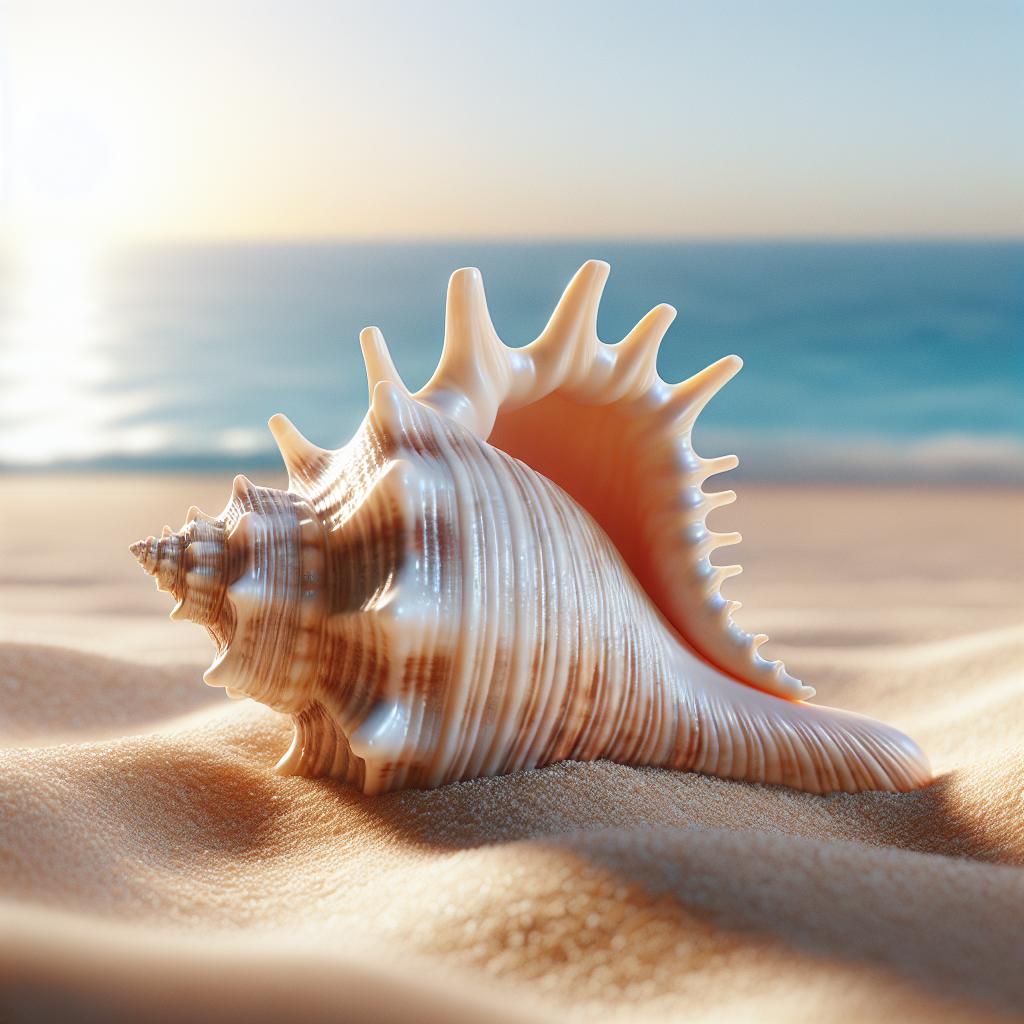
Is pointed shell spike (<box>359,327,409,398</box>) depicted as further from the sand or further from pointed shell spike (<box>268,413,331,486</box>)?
the sand

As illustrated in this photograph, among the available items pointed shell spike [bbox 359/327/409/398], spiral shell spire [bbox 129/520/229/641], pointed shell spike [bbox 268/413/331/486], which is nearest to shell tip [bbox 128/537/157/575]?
spiral shell spire [bbox 129/520/229/641]

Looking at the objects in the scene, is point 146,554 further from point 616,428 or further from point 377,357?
point 616,428

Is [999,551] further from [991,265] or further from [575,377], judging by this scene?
[991,265]

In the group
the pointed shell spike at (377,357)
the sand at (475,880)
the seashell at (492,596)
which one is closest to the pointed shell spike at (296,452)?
the seashell at (492,596)

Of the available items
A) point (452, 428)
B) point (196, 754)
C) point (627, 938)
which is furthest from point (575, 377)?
point (627, 938)

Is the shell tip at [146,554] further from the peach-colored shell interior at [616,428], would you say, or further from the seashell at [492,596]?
the peach-colored shell interior at [616,428]

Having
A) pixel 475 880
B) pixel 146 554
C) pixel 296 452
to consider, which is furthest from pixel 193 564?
pixel 475 880
